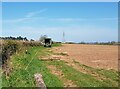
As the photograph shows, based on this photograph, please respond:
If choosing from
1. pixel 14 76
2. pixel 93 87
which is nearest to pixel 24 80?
pixel 14 76

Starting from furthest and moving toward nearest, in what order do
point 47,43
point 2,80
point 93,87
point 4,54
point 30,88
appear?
1. point 47,43
2. point 4,54
3. point 2,80
4. point 93,87
5. point 30,88

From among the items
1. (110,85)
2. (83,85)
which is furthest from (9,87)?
(110,85)

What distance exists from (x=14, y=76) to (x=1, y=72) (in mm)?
932

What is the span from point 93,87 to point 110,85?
101cm

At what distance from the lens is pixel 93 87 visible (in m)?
13.9

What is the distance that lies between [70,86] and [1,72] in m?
4.32

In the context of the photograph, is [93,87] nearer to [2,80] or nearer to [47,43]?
[2,80]

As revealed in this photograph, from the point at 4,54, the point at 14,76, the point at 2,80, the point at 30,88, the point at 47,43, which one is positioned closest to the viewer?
the point at 30,88

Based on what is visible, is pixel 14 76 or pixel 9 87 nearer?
pixel 9 87

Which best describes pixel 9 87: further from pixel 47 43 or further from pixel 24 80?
pixel 47 43

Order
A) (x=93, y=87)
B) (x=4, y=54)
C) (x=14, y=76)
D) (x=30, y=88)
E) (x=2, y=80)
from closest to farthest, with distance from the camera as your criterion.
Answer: (x=30, y=88) < (x=93, y=87) < (x=2, y=80) < (x=14, y=76) < (x=4, y=54)

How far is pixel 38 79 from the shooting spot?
47.4ft

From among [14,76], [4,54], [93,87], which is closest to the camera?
[93,87]

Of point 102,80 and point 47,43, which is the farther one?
point 47,43
